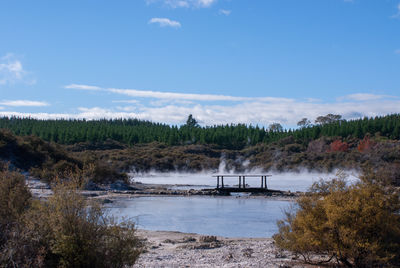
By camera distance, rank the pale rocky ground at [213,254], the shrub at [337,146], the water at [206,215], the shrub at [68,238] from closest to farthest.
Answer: the shrub at [68,238] < the pale rocky ground at [213,254] < the water at [206,215] < the shrub at [337,146]

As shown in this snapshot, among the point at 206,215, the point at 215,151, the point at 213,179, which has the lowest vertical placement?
the point at 206,215

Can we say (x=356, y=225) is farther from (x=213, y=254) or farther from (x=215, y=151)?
(x=215, y=151)

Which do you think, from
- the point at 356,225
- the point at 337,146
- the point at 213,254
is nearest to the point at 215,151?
the point at 337,146

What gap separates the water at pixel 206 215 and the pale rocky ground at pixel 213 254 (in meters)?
1.75

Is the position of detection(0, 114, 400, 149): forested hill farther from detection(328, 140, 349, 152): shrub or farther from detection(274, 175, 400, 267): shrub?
detection(274, 175, 400, 267): shrub

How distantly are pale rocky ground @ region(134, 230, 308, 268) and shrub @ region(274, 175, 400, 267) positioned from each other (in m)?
1.28

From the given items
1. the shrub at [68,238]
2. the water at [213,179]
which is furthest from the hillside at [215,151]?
the shrub at [68,238]

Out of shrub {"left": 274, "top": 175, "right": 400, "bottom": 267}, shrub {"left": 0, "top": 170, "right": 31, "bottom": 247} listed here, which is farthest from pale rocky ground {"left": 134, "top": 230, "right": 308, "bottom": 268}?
shrub {"left": 0, "top": 170, "right": 31, "bottom": 247}

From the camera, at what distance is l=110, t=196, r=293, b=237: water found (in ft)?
65.6

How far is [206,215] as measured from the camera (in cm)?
2503

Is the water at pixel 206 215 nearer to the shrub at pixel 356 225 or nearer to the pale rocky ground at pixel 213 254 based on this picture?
the pale rocky ground at pixel 213 254

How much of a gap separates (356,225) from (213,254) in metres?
4.64

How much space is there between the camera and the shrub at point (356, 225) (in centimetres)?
985

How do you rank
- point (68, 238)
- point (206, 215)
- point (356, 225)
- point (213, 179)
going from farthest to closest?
point (213, 179), point (206, 215), point (356, 225), point (68, 238)
